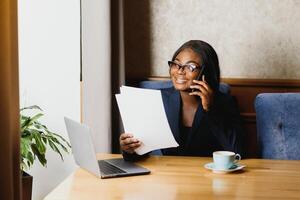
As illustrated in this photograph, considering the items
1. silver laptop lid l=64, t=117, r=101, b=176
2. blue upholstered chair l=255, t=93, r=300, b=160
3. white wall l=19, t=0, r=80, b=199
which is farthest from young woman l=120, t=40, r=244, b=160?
white wall l=19, t=0, r=80, b=199

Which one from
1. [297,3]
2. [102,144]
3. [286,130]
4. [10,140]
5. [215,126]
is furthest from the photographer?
[297,3]

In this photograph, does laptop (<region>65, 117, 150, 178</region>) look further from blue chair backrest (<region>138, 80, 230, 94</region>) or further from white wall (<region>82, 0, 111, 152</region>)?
blue chair backrest (<region>138, 80, 230, 94</region>)

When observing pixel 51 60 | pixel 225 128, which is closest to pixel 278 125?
pixel 225 128

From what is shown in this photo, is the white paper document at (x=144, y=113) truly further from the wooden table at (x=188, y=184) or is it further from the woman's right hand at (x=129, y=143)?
the wooden table at (x=188, y=184)

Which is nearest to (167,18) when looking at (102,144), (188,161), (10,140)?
(102,144)

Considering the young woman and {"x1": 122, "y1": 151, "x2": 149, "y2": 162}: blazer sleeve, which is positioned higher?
the young woman

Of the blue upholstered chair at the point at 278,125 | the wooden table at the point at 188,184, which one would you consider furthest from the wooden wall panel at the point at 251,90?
the wooden table at the point at 188,184

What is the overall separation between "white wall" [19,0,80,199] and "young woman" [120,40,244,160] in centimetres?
88

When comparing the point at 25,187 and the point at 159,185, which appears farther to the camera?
the point at 25,187

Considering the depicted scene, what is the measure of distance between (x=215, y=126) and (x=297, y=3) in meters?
1.10

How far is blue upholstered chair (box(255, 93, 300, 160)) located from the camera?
2178mm

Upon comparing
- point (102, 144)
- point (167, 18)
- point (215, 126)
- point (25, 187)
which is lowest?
point (25, 187)

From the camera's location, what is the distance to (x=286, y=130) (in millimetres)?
2201

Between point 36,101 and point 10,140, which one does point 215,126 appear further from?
point 36,101
